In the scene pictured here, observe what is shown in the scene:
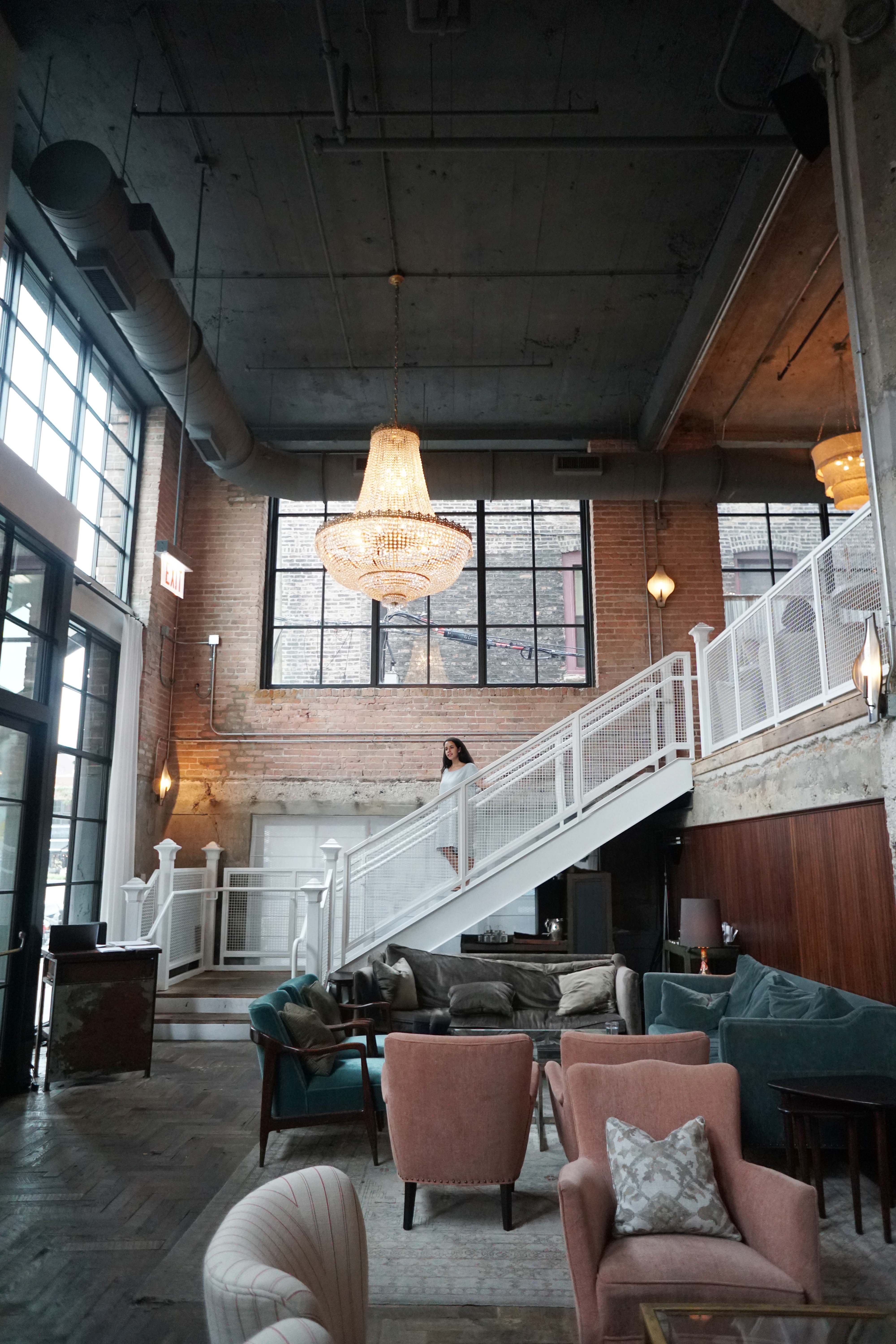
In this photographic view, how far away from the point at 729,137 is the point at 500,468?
4461mm

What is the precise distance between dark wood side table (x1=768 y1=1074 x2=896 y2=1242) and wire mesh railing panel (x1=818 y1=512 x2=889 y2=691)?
2163mm

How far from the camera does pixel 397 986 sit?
23.6ft

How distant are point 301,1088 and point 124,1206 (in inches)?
42.1

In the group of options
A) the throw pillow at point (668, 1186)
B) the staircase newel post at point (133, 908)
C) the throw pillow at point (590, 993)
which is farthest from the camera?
the staircase newel post at point (133, 908)

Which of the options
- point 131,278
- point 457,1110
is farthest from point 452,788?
point 131,278

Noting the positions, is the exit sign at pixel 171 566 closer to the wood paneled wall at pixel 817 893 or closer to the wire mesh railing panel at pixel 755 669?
the wire mesh railing panel at pixel 755 669

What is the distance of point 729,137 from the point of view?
5902 mm

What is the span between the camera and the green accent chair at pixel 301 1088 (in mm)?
4828

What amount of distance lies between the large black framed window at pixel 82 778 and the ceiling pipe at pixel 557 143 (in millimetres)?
5208

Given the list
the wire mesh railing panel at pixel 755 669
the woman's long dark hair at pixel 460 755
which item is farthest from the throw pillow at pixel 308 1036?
the woman's long dark hair at pixel 460 755

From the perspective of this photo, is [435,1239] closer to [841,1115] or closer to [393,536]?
[841,1115]

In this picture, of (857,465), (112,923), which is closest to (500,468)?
(857,465)

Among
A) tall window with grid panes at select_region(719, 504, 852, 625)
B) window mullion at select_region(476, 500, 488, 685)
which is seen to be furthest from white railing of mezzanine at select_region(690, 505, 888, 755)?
window mullion at select_region(476, 500, 488, 685)

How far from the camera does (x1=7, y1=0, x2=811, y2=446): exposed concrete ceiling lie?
568cm
